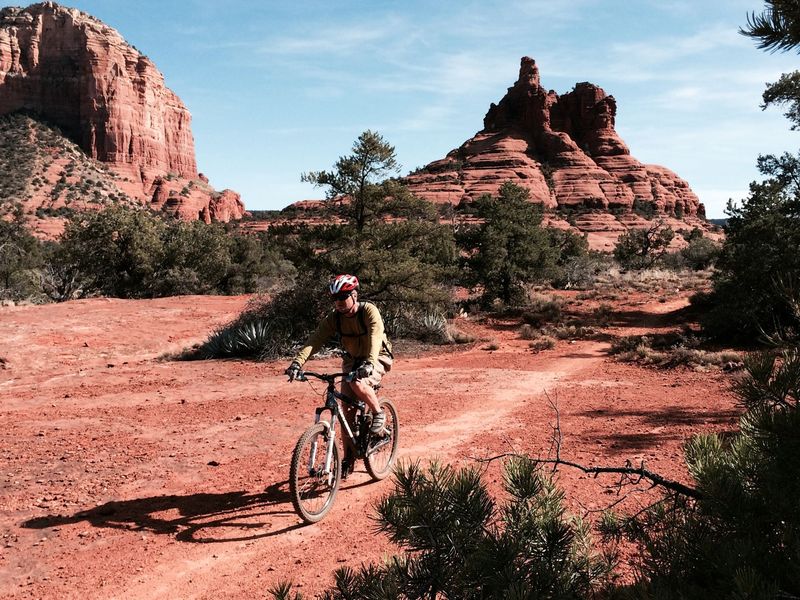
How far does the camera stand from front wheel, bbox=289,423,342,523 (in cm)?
458

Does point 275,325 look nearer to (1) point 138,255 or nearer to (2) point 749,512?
(1) point 138,255

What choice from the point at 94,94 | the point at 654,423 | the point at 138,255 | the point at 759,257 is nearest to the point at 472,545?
the point at 654,423

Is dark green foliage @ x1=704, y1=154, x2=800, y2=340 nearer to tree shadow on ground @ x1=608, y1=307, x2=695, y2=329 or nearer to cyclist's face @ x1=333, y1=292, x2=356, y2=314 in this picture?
tree shadow on ground @ x1=608, y1=307, x2=695, y2=329

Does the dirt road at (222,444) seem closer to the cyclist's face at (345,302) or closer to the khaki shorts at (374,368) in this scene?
the khaki shorts at (374,368)

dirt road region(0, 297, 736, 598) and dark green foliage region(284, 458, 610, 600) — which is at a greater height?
dark green foliage region(284, 458, 610, 600)

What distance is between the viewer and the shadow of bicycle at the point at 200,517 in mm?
4659

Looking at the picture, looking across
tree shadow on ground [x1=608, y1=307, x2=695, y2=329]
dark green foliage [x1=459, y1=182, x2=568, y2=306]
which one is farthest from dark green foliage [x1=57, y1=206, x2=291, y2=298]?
tree shadow on ground [x1=608, y1=307, x2=695, y2=329]

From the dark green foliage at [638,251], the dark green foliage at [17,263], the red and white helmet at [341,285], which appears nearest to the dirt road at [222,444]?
the red and white helmet at [341,285]

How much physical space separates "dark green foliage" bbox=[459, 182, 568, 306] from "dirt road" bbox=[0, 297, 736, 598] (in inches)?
357

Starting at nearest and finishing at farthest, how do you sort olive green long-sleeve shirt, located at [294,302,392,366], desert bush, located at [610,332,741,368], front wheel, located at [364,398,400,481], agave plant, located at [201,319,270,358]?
1. olive green long-sleeve shirt, located at [294,302,392,366]
2. front wheel, located at [364,398,400,481]
3. desert bush, located at [610,332,741,368]
4. agave plant, located at [201,319,270,358]

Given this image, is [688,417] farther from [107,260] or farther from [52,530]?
[107,260]

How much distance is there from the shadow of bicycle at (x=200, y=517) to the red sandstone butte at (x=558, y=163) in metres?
85.9

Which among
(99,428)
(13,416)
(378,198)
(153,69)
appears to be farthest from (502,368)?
(153,69)

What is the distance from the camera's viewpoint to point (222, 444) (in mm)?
7113
